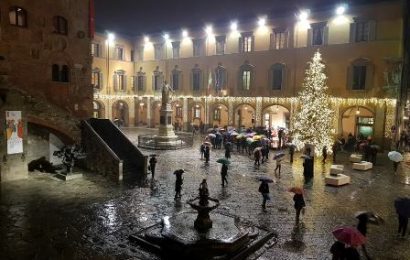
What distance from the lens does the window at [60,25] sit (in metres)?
21.6

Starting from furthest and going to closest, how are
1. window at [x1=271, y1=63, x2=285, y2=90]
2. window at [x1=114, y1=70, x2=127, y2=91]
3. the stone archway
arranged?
window at [x1=114, y1=70, x2=127, y2=91]
the stone archway
window at [x1=271, y1=63, x2=285, y2=90]

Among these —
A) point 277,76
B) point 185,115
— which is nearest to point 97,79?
point 185,115

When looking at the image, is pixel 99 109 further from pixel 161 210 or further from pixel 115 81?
pixel 161 210

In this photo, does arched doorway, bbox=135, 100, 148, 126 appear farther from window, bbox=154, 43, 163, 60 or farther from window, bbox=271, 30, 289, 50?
window, bbox=271, 30, 289, 50

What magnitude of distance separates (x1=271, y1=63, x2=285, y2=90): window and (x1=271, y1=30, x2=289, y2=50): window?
6.18 ft

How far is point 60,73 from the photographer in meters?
22.2

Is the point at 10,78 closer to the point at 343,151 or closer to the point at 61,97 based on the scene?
the point at 61,97

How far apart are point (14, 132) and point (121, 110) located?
32.3 meters

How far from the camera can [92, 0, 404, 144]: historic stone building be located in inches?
1117

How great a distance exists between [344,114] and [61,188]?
25.5 meters

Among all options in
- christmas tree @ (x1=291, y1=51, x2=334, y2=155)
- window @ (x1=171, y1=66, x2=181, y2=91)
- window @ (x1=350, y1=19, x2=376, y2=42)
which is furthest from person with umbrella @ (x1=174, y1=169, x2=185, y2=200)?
window @ (x1=171, y1=66, x2=181, y2=91)

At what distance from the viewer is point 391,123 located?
1099 inches

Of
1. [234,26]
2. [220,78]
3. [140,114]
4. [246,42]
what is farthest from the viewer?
[140,114]

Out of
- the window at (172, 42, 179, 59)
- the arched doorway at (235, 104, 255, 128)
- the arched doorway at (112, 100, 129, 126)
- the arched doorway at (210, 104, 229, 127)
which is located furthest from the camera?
the arched doorway at (112, 100, 129, 126)
